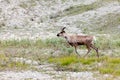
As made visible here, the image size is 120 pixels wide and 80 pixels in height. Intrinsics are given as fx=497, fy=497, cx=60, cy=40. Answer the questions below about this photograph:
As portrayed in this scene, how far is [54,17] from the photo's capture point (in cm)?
5422

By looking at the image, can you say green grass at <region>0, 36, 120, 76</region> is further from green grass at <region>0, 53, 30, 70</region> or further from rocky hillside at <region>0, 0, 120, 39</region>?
rocky hillside at <region>0, 0, 120, 39</region>

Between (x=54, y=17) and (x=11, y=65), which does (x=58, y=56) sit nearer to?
(x=11, y=65)

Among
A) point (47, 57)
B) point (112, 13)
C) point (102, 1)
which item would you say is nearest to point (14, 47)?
point (47, 57)

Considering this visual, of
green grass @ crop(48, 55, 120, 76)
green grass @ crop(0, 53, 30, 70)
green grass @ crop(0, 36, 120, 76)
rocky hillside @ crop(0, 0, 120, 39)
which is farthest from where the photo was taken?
rocky hillside @ crop(0, 0, 120, 39)

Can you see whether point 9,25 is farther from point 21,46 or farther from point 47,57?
point 47,57

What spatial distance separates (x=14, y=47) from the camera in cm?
3728

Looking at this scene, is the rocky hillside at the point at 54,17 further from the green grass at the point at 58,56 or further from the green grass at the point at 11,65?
the green grass at the point at 11,65

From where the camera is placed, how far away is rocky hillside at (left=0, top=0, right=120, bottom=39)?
155 feet

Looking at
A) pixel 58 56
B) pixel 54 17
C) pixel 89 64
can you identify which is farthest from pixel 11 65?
pixel 54 17

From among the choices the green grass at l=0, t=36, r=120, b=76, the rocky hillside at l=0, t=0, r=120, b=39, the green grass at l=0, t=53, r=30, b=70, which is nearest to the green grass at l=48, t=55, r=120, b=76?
the green grass at l=0, t=36, r=120, b=76

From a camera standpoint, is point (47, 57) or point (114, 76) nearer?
point (114, 76)

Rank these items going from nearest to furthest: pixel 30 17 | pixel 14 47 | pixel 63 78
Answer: pixel 63 78, pixel 14 47, pixel 30 17

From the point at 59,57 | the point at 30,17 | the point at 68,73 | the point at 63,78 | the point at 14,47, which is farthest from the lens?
the point at 30,17

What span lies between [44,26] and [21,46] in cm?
1268
